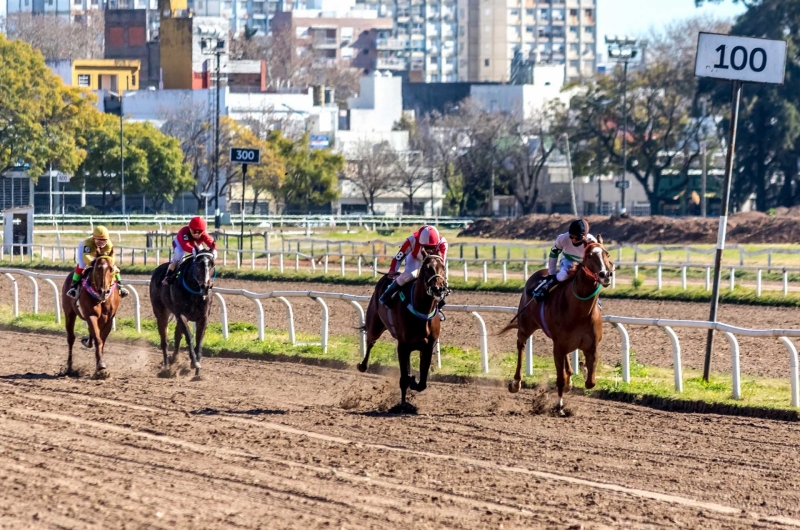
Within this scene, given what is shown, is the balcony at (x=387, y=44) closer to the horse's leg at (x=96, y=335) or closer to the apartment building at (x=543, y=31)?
the apartment building at (x=543, y=31)

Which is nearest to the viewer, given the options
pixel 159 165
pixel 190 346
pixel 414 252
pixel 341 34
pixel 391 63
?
pixel 414 252

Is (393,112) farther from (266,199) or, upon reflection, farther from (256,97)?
(266,199)

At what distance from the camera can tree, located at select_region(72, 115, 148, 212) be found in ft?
A: 197

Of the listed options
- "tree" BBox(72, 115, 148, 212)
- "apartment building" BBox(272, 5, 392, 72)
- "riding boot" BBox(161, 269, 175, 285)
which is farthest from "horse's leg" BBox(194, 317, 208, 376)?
"apartment building" BBox(272, 5, 392, 72)

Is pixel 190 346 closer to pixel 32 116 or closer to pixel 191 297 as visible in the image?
pixel 191 297

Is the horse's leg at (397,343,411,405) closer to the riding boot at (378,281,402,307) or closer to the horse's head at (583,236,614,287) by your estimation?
the riding boot at (378,281,402,307)

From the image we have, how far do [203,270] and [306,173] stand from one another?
171ft

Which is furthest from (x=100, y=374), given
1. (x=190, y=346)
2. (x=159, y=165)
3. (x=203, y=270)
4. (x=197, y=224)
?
(x=159, y=165)

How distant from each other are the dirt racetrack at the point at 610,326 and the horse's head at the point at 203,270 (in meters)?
3.56

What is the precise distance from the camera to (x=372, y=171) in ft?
236

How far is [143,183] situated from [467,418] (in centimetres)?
5183

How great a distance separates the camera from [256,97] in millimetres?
79875

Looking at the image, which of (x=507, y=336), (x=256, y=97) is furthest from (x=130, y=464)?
(x=256, y=97)

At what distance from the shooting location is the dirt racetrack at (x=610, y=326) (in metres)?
15.7
